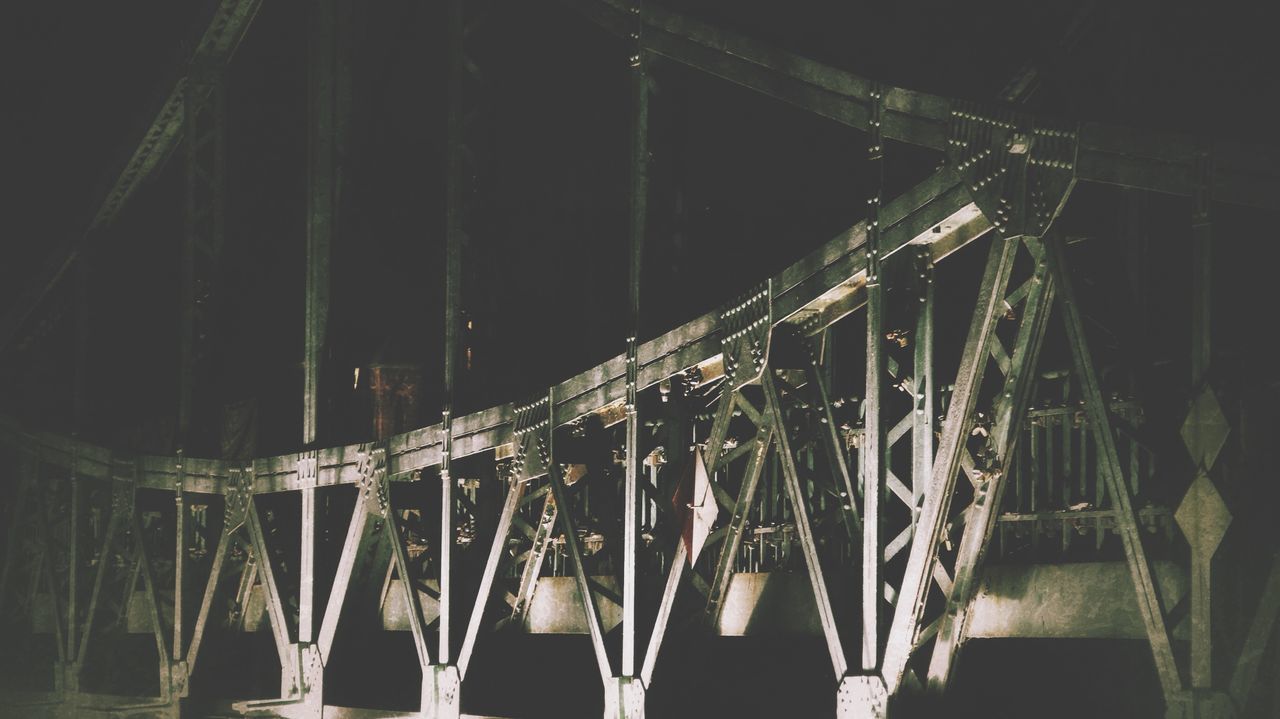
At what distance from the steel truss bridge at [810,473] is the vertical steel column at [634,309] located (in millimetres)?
18

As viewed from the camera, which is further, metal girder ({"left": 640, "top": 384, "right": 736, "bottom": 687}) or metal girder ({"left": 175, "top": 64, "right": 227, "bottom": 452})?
metal girder ({"left": 175, "top": 64, "right": 227, "bottom": 452})

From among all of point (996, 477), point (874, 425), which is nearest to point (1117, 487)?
point (996, 477)

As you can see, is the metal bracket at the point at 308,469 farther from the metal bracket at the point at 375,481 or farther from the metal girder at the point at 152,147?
the metal girder at the point at 152,147

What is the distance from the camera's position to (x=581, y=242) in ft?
43.1

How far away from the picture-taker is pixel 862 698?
7293 millimetres

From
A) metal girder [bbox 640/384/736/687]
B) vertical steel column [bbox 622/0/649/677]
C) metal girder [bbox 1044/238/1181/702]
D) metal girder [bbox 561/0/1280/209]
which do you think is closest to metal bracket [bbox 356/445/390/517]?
vertical steel column [bbox 622/0/649/677]

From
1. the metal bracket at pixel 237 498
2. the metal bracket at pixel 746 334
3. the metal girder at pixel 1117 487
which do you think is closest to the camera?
the metal girder at pixel 1117 487

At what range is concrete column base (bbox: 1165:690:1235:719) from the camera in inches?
234

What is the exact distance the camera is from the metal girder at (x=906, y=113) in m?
5.98

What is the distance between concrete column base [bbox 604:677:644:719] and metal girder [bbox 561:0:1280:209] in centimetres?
336

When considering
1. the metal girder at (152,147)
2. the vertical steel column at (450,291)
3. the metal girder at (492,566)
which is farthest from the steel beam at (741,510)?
the metal girder at (152,147)

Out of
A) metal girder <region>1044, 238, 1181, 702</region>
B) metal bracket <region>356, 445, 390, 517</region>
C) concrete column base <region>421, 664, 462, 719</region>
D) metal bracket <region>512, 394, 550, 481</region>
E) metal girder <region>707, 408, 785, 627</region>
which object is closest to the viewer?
metal girder <region>1044, 238, 1181, 702</region>

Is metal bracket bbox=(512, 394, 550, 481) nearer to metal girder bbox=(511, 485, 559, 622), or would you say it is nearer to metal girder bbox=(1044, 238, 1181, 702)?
metal girder bbox=(511, 485, 559, 622)

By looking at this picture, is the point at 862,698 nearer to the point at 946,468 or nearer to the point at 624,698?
the point at 946,468
